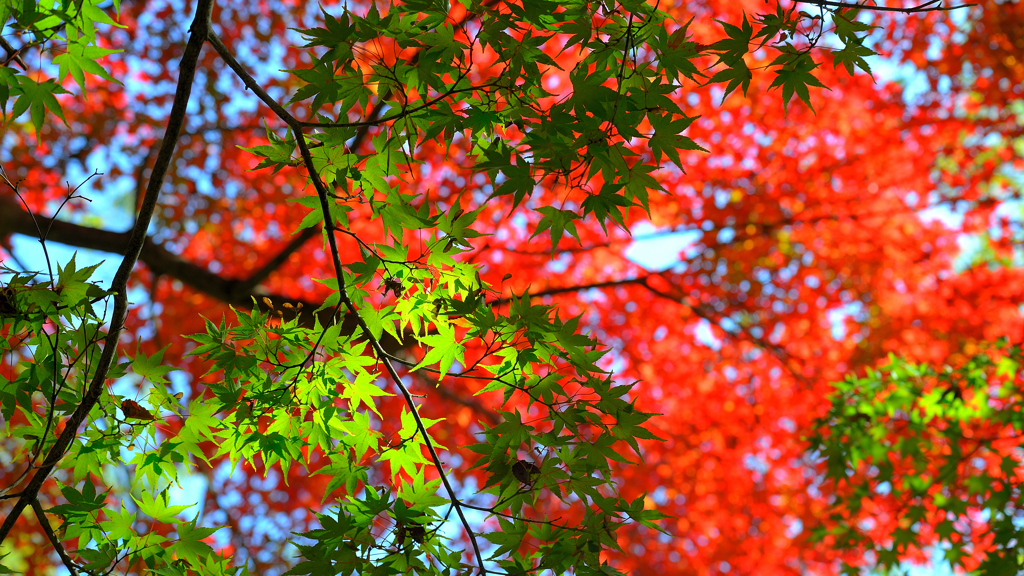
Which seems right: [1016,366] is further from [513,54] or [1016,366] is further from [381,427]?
[381,427]

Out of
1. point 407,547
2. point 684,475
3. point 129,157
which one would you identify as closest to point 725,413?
point 684,475

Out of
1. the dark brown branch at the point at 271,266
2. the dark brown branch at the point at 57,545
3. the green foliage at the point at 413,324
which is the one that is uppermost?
the dark brown branch at the point at 271,266

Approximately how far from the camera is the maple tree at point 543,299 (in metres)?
1.71

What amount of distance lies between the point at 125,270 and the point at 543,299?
5.38 metres

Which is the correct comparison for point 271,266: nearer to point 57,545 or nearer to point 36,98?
point 57,545

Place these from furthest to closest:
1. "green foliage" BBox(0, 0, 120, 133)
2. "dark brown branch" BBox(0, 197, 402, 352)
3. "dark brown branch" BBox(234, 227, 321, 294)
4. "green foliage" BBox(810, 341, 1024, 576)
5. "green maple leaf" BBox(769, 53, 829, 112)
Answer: "dark brown branch" BBox(234, 227, 321, 294) < "dark brown branch" BBox(0, 197, 402, 352) < "green foliage" BBox(810, 341, 1024, 576) < "green maple leaf" BBox(769, 53, 829, 112) < "green foliage" BBox(0, 0, 120, 133)

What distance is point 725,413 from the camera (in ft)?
26.3

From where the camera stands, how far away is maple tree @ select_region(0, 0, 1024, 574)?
1.71 meters

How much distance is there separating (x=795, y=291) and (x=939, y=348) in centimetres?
169

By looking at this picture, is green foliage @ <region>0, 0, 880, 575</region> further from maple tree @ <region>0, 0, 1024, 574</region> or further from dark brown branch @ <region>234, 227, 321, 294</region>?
dark brown branch @ <region>234, 227, 321, 294</region>

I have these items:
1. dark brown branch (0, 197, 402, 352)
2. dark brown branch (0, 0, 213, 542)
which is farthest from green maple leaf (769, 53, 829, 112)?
dark brown branch (0, 197, 402, 352)

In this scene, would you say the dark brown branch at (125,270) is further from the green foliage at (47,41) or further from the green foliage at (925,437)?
the green foliage at (925,437)

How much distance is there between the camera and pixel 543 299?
7.04m

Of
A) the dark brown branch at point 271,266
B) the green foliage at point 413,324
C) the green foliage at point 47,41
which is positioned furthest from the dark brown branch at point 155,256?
the green foliage at point 47,41
